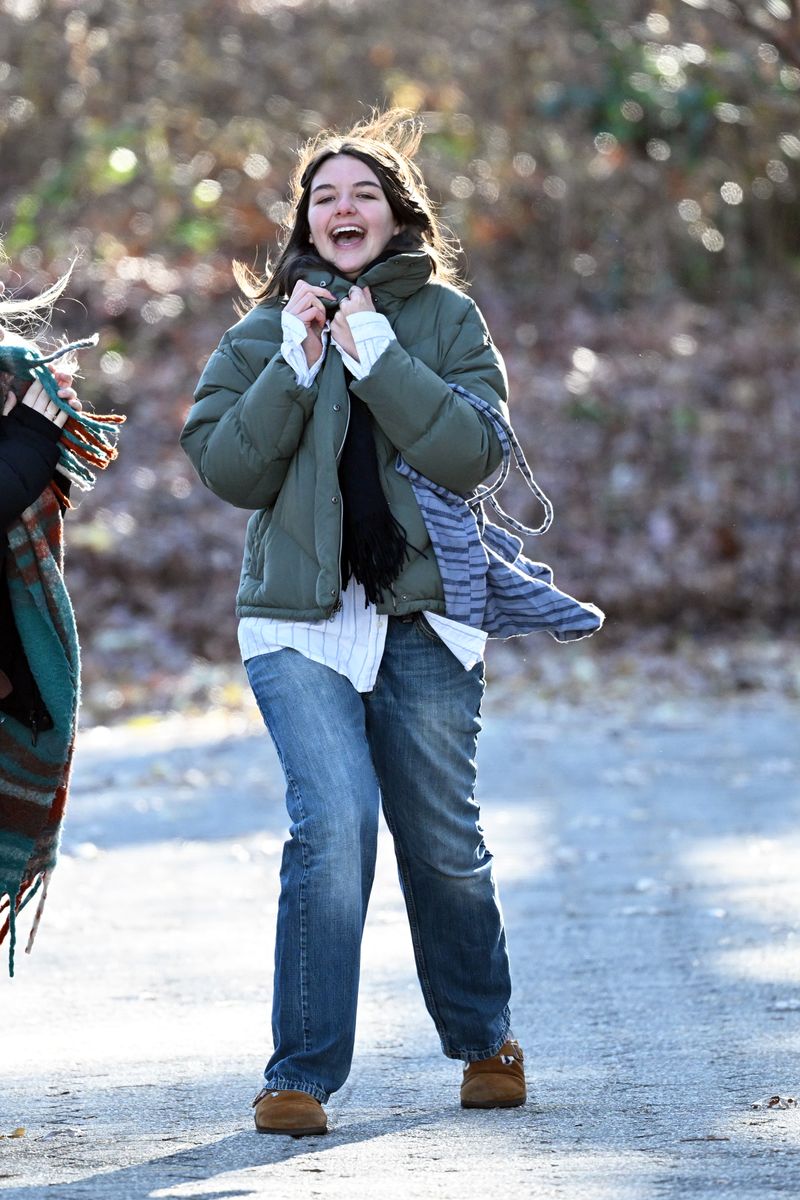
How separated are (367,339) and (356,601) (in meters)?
0.56

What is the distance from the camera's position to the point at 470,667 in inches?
166

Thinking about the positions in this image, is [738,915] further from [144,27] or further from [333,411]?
[144,27]

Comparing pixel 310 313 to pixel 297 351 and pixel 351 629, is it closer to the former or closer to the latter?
pixel 297 351

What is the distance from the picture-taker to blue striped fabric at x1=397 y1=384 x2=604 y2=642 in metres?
4.18

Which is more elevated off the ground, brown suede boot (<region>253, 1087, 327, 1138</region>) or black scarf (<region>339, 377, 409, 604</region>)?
black scarf (<region>339, 377, 409, 604</region>)

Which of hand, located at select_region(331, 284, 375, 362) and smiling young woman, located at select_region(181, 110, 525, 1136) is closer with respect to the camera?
smiling young woman, located at select_region(181, 110, 525, 1136)

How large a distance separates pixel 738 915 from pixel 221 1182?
3428 mm

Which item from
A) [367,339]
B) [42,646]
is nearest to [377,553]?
[367,339]

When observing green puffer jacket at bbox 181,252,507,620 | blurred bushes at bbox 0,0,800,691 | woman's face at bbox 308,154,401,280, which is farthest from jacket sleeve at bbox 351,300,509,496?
blurred bushes at bbox 0,0,800,691

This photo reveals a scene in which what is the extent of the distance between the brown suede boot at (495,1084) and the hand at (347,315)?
5.10 ft

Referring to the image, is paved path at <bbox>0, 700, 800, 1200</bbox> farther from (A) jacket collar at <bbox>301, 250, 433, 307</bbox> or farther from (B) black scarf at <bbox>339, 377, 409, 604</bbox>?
(A) jacket collar at <bbox>301, 250, 433, 307</bbox>

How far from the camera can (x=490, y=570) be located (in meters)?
4.31

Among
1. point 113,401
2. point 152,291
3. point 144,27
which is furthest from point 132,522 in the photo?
point 144,27

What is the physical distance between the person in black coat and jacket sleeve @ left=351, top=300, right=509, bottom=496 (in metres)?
0.64
